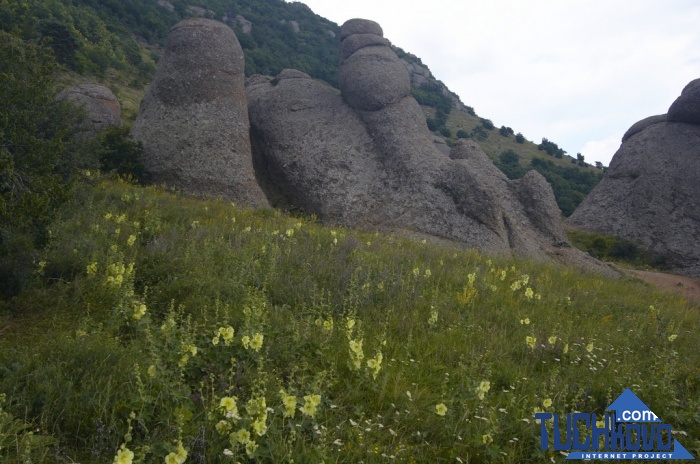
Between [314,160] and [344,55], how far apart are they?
662cm

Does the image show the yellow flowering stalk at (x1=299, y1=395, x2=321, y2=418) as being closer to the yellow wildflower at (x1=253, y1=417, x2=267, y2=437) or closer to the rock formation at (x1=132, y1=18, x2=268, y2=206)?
the yellow wildflower at (x1=253, y1=417, x2=267, y2=437)

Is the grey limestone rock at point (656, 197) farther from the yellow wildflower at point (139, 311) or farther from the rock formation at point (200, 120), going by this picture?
the yellow wildflower at point (139, 311)

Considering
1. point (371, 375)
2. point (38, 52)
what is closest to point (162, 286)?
point (371, 375)

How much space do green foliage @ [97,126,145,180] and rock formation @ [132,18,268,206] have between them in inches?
11.6

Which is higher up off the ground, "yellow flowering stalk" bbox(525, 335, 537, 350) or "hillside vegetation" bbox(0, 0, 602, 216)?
"hillside vegetation" bbox(0, 0, 602, 216)

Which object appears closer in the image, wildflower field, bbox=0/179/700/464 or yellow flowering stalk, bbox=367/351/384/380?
wildflower field, bbox=0/179/700/464

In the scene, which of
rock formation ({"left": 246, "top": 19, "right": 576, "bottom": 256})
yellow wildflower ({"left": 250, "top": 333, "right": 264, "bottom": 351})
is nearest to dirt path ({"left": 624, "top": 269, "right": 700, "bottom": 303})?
rock formation ({"left": 246, "top": 19, "right": 576, "bottom": 256})

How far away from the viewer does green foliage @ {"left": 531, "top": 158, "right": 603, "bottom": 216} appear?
40125 mm

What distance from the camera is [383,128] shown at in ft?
64.0

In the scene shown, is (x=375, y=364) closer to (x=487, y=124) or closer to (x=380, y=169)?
(x=380, y=169)

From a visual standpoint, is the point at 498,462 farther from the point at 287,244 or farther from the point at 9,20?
the point at 9,20

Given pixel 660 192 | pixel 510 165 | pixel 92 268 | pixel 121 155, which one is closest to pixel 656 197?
pixel 660 192

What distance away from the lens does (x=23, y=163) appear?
6082mm

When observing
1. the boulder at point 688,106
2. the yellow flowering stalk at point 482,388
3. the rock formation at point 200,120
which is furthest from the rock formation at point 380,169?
the yellow flowering stalk at point 482,388
